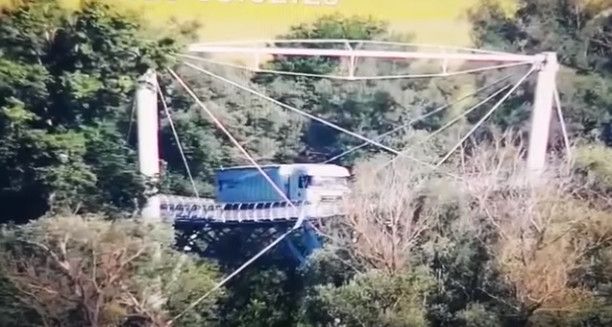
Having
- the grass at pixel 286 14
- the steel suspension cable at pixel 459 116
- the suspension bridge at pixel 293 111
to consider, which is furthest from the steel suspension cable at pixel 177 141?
the steel suspension cable at pixel 459 116

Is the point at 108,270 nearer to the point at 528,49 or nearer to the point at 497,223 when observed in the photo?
the point at 497,223

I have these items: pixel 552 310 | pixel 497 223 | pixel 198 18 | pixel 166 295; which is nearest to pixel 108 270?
pixel 166 295

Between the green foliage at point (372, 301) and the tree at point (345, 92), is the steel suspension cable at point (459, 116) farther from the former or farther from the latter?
the green foliage at point (372, 301)

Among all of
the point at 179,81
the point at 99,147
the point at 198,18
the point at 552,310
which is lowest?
the point at 552,310

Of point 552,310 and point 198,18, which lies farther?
point 552,310

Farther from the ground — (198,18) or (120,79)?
(198,18)
